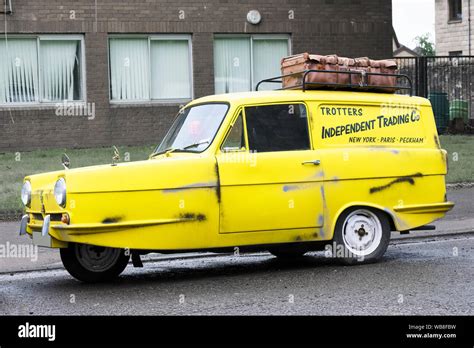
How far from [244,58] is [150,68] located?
239 centimetres

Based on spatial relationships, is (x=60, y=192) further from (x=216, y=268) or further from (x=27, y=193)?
(x=216, y=268)

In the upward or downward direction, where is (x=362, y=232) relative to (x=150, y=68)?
downward

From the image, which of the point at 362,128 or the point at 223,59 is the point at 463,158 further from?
the point at 362,128

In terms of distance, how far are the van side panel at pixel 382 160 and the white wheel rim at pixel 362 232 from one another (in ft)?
0.53

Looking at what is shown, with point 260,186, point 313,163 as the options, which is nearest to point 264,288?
point 260,186

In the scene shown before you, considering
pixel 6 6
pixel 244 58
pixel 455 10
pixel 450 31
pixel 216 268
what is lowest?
pixel 216 268

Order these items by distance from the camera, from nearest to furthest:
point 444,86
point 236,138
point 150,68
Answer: point 236,138 < point 150,68 < point 444,86

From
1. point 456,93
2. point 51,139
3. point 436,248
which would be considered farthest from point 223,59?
point 436,248

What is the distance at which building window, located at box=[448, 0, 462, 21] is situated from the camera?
49.3 m

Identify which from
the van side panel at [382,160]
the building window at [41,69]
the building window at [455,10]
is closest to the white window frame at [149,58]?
the building window at [41,69]

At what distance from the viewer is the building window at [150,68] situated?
21.9m

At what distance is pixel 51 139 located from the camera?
21188 mm

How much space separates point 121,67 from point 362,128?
12.6 metres

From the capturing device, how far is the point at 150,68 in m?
22.1
